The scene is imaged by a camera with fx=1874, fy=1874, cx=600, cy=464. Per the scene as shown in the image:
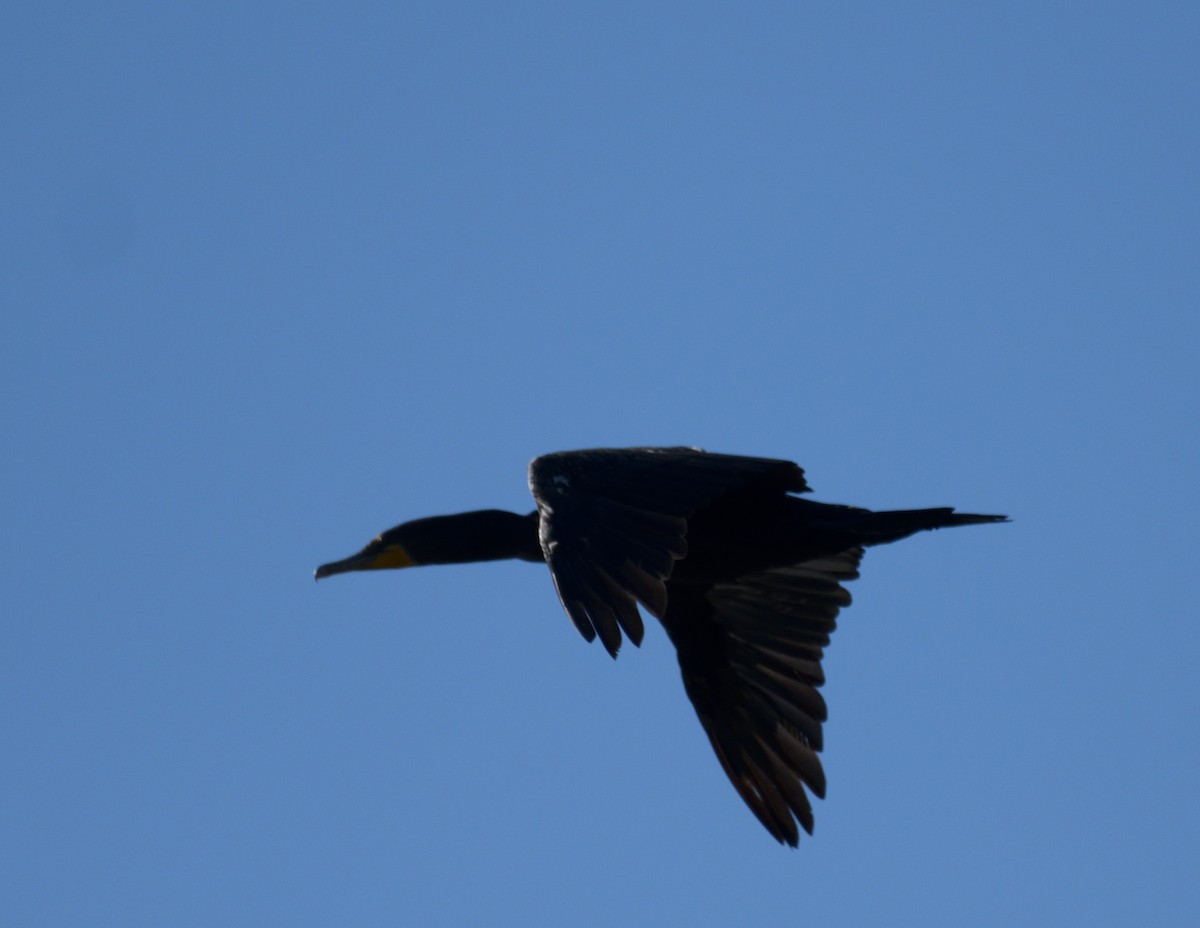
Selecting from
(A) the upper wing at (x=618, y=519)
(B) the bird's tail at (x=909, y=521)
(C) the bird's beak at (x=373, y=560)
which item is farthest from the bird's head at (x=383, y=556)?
(B) the bird's tail at (x=909, y=521)

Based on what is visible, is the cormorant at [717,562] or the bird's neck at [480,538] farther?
the bird's neck at [480,538]

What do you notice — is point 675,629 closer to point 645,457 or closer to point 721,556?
point 721,556

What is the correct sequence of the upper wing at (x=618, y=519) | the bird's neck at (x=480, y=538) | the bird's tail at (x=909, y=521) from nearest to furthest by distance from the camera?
1. the upper wing at (x=618, y=519)
2. the bird's tail at (x=909, y=521)
3. the bird's neck at (x=480, y=538)

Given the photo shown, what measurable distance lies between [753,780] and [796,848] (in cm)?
51

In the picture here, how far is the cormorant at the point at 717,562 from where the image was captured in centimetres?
940

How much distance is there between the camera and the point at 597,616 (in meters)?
9.00

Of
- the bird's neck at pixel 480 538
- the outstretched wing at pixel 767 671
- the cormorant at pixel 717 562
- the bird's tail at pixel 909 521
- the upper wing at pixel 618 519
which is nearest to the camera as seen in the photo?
the upper wing at pixel 618 519

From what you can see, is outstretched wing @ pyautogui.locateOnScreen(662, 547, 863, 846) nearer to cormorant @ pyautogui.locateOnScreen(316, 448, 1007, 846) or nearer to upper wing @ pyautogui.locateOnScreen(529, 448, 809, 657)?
cormorant @ pyautogui.locateOnScreen(316, 448, 1007, 846)

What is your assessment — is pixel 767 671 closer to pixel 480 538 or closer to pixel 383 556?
pixel 480 538

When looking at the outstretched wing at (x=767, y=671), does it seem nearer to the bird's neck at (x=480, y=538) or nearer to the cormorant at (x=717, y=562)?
the cormorant at (x=717, y=562)

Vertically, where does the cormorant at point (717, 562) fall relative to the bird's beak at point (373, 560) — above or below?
below

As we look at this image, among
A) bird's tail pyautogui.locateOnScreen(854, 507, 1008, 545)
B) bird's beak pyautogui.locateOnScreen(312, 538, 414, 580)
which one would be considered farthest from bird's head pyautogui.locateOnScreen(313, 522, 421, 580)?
bird's tail pyautogui.locateOnScreen(854, 507, 1008, 545)

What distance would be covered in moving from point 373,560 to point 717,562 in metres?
2.24

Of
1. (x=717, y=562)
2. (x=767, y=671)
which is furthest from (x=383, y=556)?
(x=767, y=671)
